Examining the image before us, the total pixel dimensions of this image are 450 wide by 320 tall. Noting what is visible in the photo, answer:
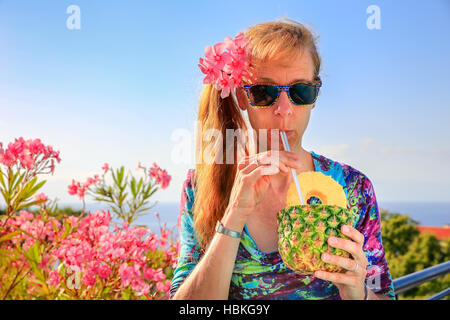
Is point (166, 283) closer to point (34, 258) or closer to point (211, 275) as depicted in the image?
point (34, 258)

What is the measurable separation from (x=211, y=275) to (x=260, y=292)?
251mm

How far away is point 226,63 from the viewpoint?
1.12 metres

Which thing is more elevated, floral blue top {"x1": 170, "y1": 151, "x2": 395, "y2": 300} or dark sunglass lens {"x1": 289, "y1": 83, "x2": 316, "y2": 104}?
dark sunglass lens {"x1": 289, "y1": 83, "x2": 316, "y2": 104}

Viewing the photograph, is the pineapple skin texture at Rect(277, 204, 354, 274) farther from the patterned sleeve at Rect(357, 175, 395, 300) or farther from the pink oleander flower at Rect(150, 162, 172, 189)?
the pink oleander flower at Rect(150, 162, 172, 189)

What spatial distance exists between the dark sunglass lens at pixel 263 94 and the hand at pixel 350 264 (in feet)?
1.65

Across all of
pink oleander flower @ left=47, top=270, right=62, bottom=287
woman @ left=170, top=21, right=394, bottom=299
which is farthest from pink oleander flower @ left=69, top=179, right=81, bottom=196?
woman @ left=170, top=21, right=394, bottom=299

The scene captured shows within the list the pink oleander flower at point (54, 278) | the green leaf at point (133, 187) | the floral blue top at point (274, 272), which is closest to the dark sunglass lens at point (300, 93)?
the floral blue top at point (274, 272)

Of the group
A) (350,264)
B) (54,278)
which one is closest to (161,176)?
(54,278)

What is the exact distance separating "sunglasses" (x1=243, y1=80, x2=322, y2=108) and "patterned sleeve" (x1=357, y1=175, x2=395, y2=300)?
44cm

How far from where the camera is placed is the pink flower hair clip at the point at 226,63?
1.09 m

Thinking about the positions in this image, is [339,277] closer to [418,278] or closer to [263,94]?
[263,94]

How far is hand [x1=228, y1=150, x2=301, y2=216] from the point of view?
0.97m

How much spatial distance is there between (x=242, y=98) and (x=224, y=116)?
10cm

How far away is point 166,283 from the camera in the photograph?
271 cm
